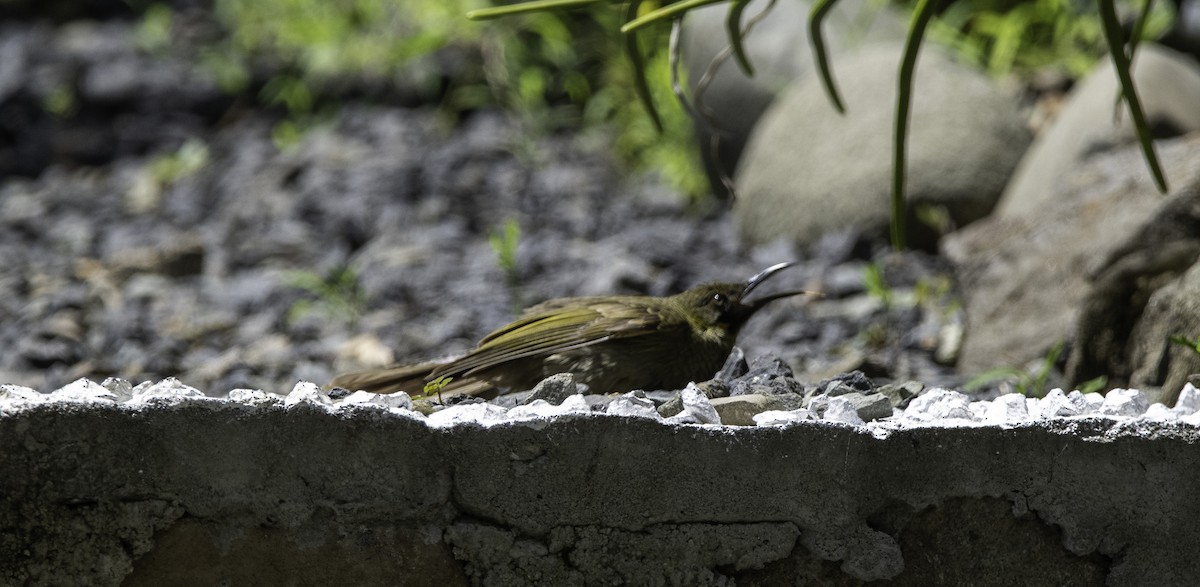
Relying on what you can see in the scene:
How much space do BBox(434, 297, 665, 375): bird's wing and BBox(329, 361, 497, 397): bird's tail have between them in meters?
0.04

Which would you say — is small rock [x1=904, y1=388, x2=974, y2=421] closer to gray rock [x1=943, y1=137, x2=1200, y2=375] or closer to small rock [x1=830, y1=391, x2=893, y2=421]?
small rock [x1=830, y1=391, x2=893, y2=421]

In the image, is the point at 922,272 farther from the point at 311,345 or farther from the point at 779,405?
the point at 779,405

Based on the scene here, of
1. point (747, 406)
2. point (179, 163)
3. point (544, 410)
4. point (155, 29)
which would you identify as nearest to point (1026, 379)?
point (747, 406)

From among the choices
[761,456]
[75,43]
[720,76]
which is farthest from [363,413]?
[75,43]

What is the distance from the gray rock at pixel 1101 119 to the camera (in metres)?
5.26

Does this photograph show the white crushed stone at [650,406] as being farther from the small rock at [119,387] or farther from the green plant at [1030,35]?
the green plant at [1030,35]

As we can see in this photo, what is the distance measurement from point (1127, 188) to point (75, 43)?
703 cm

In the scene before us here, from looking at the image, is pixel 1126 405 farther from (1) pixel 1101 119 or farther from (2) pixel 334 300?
(2) pixel 334 300

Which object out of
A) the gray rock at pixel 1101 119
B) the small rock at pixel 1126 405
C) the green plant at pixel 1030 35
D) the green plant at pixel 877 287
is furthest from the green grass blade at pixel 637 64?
the green plant at pixel 1030 35

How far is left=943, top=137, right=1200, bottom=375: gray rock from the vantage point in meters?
4.22

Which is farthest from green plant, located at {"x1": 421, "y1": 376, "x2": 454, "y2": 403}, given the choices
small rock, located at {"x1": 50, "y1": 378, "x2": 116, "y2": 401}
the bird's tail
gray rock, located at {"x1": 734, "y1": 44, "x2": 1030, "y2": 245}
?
gray rock, located at {"x1": 734, "y1": 44, "x2": 1030, "y2": 245}

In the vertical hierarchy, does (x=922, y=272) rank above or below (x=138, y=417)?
below

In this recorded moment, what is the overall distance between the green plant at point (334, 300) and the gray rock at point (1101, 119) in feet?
8.42

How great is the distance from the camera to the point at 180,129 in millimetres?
8266
